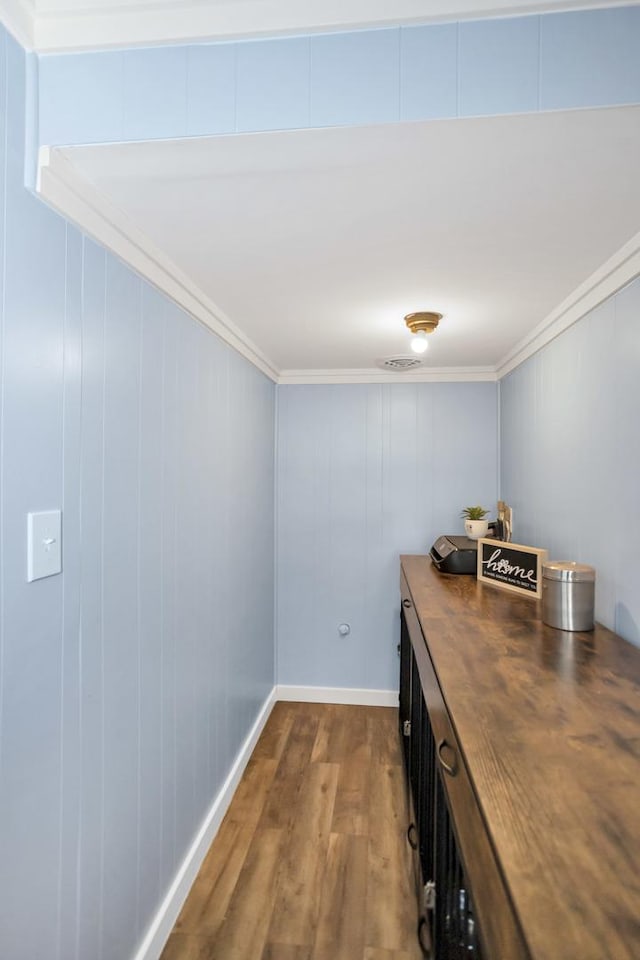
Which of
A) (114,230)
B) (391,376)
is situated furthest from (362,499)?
(114,230)

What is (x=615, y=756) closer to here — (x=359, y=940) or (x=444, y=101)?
(x=444, y=101)

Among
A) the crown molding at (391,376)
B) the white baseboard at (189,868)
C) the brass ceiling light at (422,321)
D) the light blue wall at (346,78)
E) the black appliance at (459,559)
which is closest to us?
the light blue wall at (346,78)

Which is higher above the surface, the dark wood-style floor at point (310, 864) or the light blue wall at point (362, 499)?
the light blue wall at point (362, 499)

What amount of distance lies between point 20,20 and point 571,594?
6.10 feet

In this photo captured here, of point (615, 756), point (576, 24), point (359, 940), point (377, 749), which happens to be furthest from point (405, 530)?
point (576, 24)

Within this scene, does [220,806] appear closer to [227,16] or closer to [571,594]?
[571,594]

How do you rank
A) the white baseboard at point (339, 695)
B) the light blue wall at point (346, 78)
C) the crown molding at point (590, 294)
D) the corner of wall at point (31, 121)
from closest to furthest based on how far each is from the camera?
the light blue wall at point (346, 78), the corner of wall at point (31, 121), the crown molding at point (590, 294), the white baseboard at point (339, 695)

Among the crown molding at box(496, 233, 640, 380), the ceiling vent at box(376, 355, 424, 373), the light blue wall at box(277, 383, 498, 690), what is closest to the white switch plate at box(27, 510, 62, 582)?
the crown molding at box(496, 233, 640, 380)

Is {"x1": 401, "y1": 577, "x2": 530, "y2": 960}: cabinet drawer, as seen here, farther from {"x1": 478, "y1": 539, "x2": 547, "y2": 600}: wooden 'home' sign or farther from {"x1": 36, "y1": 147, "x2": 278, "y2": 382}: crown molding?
{"x1": 36, "y1": 147, "x2": 278, "y2": 382}: crown molding

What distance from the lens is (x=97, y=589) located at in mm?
1278

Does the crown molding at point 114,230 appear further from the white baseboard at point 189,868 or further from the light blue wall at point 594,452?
the white baseboard at point 189,868

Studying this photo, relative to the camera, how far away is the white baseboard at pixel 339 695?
10.8ft

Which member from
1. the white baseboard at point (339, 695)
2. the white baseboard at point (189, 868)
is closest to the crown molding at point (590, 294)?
the white baseboard at point (339, 695)

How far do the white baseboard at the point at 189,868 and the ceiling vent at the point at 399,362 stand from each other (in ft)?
7.03
